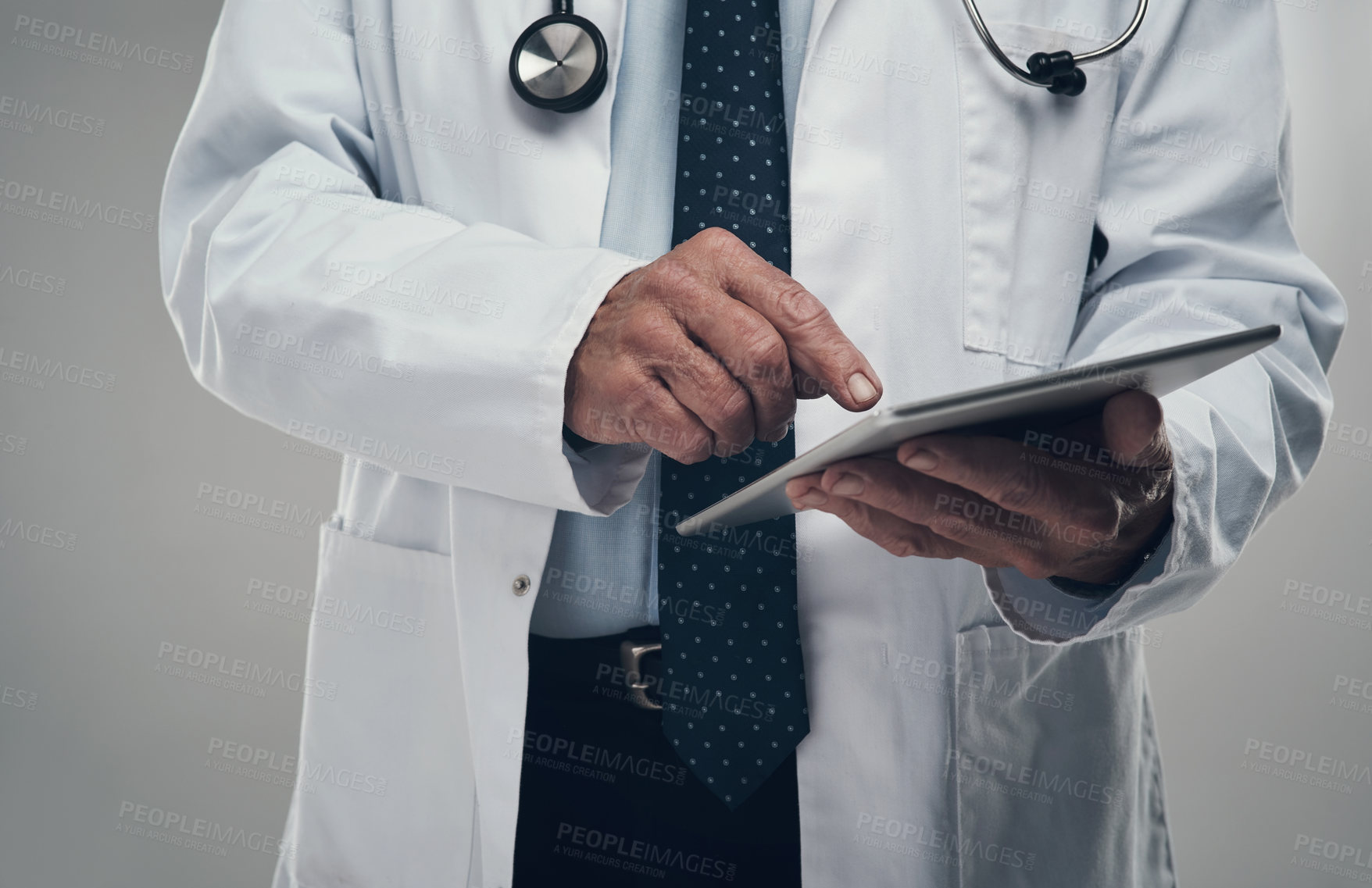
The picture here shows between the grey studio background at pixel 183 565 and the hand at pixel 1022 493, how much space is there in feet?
4.06

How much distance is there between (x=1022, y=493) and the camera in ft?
1.98

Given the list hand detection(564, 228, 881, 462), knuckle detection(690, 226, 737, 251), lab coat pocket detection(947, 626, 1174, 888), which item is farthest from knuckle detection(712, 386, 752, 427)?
lab coat pocket detection(947, 626, 1174, 888)

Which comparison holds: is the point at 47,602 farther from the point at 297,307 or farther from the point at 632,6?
the point at 632,6

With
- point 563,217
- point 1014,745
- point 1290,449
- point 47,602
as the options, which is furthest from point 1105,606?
point 47,602

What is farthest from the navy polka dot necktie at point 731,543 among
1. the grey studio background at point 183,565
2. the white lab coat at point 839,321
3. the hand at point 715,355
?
the grey studio background at point 183,565

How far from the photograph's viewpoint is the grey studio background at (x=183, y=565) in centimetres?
163

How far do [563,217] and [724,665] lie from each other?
46 cm

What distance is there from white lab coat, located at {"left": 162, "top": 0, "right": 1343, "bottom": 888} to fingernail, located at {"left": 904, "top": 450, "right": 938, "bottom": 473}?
0.27m

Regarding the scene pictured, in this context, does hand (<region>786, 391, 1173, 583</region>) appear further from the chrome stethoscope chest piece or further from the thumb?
the chrome stethoscope chest piece

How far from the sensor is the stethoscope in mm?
853

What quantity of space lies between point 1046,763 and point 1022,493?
0.39 meters

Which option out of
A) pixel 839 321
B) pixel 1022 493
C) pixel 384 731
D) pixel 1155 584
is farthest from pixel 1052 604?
pixel 384 731

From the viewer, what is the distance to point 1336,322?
856 mm

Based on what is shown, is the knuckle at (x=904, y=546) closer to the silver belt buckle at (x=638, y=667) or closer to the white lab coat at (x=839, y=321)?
the white lab coat at (x=839, y=321)
